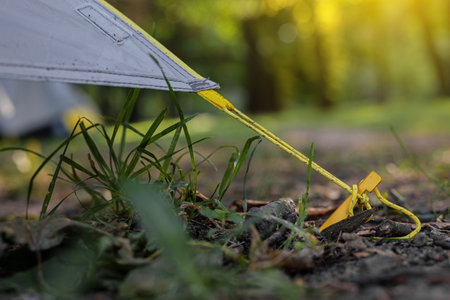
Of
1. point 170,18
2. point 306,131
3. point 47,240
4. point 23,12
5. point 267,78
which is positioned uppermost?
point 170,18

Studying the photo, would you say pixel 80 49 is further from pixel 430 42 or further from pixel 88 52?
pixel 430 42

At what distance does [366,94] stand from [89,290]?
40786 millimetres

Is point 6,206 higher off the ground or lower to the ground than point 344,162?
lower

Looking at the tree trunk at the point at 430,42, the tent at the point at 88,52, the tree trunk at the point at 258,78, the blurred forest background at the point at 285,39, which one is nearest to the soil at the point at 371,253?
the tent at the point at 88,52

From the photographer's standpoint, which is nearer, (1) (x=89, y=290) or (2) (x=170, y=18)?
(1) (x=89, y=290)

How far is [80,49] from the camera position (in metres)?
1.51

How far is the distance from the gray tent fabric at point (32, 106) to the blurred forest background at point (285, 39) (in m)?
2.40

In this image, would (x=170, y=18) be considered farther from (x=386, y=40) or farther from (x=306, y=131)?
(x=386, y=40)

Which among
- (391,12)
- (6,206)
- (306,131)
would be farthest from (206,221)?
(391,12)

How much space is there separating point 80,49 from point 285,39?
17161 millimetres

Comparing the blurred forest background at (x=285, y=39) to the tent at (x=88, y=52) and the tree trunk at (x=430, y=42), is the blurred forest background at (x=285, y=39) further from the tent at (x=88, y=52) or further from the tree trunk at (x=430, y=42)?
the tent at (x=88, y=52)

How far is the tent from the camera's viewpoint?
1.43m

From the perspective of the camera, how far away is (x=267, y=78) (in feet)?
53.7

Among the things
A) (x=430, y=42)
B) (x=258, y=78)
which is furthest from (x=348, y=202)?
(x=430, y=42)
